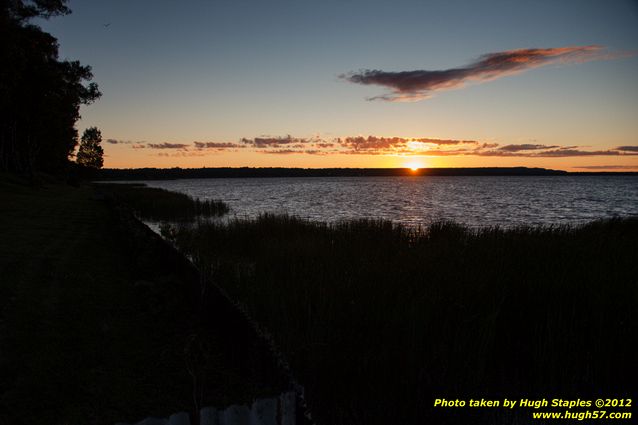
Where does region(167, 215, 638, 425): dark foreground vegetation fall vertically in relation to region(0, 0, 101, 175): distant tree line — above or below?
below

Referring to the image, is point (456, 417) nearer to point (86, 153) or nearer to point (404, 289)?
point (404, 289)

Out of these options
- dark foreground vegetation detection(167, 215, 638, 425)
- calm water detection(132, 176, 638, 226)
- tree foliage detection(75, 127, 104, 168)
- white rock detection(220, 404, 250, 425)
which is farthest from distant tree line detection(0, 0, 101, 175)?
tree foliage detection(75, 127, 104, 168)

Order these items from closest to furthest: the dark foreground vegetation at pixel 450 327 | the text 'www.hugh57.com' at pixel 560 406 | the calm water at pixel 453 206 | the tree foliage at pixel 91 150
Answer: the text 'www.hugh57.com' at pixel 560 406 → the dark foreground vegetation at pixel 450 327 → the calm water at pixel 453 206 → the tree foliage at pixel 91 150

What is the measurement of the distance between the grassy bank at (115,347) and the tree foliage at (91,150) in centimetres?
9050

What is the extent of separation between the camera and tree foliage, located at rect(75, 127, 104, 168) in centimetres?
8744

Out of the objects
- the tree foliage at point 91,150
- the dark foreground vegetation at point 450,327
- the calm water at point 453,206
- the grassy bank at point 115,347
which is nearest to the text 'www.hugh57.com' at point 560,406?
the dark foreground vegetation at point 450,327

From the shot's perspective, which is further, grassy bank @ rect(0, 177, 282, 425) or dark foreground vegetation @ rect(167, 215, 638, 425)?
dark foreground vegetation @ rect(167, 215, 638, 425)

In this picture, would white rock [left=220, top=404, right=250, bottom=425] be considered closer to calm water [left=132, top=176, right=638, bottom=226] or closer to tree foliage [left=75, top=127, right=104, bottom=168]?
calm water [left=132, top=176, right=638, bottom=226]

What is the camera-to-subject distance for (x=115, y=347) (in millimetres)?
4918

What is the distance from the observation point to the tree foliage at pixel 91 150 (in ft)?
287

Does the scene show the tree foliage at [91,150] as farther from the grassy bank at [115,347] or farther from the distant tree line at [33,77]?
the grassy bank at [115,347]

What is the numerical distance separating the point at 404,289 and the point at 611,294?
3.15 m

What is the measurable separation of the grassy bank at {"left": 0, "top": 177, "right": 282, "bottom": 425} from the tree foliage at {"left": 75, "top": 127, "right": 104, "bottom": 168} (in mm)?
90496

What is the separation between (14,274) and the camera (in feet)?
25.7
